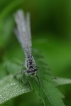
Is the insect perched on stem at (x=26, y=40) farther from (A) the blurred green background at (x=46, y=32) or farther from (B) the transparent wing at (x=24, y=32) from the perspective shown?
(A) the blurred green background at (x=46, y=32)

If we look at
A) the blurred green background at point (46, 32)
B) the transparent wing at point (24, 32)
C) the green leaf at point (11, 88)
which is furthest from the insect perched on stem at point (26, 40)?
the blurred green background at point (46, 32)

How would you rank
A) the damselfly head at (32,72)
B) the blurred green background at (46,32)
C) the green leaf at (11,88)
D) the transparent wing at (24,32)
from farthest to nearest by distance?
the blurred green background at (46,32)
the transparent wing at (24,32)
the damselfly head at (32,72)
the green leaf at (11,88)

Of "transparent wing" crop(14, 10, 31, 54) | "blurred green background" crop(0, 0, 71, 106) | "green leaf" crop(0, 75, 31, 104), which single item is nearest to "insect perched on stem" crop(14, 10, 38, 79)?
"transparent wing" crop(14, 10, 31, 54)

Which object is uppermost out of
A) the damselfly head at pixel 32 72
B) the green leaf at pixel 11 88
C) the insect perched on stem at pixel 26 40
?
the insect perched on stem at pixel 26 40

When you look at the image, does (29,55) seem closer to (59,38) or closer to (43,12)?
(59,38)

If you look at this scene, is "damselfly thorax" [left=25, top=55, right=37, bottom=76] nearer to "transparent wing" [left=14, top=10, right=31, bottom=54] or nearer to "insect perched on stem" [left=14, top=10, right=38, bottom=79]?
"insect perched on stem" [left=14, top=10, right=38, bottom=79]

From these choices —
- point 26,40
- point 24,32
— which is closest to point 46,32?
point 24,32
